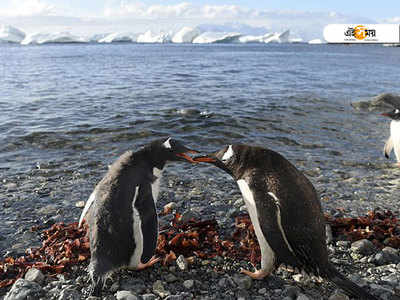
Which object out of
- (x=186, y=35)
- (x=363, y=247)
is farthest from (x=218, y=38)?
(x=363, y=247)

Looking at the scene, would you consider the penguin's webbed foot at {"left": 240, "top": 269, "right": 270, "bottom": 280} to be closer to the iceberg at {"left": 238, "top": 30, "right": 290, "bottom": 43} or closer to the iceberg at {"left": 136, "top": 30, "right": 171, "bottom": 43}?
the iceberg at {"left": 238, "top": 30, "right": 290, "bottom": 43}

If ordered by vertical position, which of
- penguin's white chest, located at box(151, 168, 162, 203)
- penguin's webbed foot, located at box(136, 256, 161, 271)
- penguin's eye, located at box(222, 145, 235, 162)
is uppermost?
penguin's eye, located at box(222, 145, 235, 162)

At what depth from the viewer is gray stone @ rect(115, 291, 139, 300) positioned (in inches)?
117

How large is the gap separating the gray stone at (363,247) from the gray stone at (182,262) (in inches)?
70.6

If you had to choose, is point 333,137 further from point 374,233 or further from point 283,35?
point 283,35

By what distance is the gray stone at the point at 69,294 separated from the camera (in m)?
3.05

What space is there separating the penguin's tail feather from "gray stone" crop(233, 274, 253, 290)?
26.4 inches

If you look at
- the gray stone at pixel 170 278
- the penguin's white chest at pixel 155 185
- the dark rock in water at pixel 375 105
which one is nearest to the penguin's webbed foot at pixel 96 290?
the gray stone at pixel 170 278

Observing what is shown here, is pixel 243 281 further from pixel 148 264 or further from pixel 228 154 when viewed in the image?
pixel 228 154

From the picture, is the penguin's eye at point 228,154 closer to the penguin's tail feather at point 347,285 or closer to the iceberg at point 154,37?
the penguin's tail feather at point 347,285

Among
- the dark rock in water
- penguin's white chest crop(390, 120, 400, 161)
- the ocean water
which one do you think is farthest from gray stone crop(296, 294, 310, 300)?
the dark rock in water

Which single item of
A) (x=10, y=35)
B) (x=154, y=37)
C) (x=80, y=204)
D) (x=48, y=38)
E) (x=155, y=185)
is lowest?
(x=80, y=204)

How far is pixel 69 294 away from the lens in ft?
10.1

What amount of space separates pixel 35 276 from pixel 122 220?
0.98 metres
